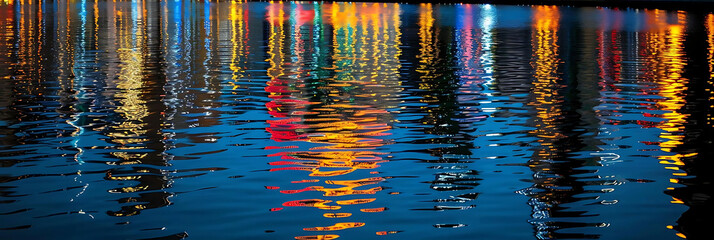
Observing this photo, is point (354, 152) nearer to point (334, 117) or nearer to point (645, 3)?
point (334, 117)

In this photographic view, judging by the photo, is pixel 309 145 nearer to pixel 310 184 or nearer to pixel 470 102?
pixel 310 184

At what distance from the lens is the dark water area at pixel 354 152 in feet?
38.7

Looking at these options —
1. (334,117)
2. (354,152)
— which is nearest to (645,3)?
(334,117)

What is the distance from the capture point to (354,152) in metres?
→ 16.7

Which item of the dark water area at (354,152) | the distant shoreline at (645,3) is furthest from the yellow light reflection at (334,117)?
the distant shoreline at (645,3)

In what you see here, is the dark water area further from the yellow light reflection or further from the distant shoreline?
the distant shoreline

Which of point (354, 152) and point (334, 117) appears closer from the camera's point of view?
point (354, 152)

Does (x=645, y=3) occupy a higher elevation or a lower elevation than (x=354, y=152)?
higher

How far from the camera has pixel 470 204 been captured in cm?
1268

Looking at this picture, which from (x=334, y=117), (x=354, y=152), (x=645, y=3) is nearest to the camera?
(x=354, y=152)

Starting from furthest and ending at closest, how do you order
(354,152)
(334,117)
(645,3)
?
(645,3), (334,117), (354,152)

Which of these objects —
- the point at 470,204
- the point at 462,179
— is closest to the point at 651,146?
the point at 462,179

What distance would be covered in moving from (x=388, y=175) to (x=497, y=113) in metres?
8.50

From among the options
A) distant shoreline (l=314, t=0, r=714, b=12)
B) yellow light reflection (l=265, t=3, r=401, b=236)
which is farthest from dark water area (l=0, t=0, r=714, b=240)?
distant shoreline (l=314, t=0, r=714, b=12)
